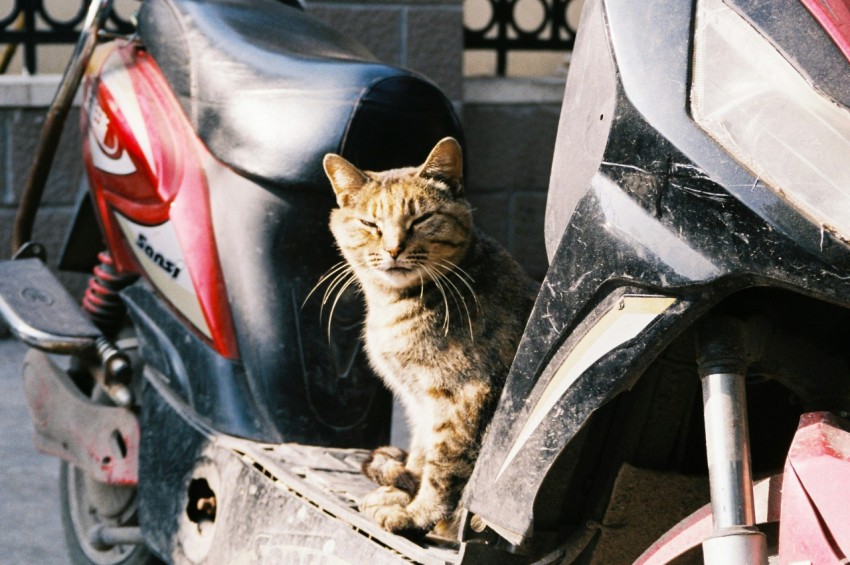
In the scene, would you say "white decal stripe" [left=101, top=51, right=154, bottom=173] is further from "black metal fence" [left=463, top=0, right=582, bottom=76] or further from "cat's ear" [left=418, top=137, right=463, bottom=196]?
"black metal fence" [left=463, top=0, right=582, bottom=76]

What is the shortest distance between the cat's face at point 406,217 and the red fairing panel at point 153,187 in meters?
0.36

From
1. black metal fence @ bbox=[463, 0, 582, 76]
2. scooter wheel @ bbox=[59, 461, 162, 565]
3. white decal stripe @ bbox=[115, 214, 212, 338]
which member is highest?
black metal fence @ bbox=[463, 0, 582, 76]

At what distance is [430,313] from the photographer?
1.90 metres

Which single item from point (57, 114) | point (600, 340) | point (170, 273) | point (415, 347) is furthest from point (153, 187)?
point (600, 340)

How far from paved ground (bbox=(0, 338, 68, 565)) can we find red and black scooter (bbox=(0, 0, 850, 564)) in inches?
14.3

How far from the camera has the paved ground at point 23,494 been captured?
2.97 meters

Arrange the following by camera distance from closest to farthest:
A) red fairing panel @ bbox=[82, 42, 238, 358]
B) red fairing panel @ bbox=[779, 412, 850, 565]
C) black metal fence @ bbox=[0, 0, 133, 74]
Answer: red fairing panel @ bbox=[779, 412, 850, 565], red fairing panel @ bbox=[82, 42, 238, 358], black metal fence @ bbox=[0, 0, 133, 74]

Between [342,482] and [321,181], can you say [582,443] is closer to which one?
[342,482]

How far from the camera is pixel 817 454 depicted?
1.10m

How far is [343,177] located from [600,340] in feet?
2.94

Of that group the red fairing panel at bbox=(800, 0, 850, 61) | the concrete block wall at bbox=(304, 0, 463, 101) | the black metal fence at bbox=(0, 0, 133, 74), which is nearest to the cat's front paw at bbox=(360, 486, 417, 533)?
the red fairing panel at bbox=(800, 0, 850, 61)

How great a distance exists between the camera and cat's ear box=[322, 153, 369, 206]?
2.00 m

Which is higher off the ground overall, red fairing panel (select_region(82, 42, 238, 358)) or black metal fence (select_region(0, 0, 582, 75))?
black metal fence (select_region(0, 0, 582, 75))

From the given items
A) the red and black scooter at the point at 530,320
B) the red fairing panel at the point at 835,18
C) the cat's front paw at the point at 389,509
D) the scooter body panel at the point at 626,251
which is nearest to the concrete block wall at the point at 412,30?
the red and black scooter at the point at 530,320
